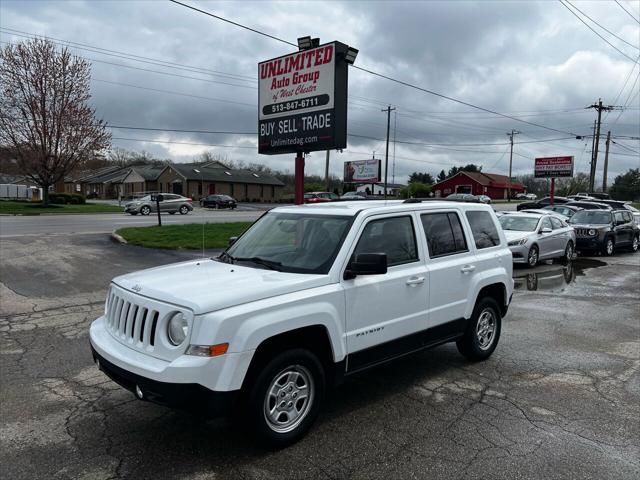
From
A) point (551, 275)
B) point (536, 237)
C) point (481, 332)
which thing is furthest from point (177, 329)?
point (536, 237)

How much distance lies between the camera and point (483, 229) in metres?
5.88

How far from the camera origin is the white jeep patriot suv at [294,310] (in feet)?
11.0

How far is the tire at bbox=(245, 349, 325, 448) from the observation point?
11.5 ft

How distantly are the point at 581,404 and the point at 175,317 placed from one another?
377 centimetres

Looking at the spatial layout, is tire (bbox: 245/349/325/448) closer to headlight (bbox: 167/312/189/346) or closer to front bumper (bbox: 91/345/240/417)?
front bumper (bbox: 91/345/240/417)

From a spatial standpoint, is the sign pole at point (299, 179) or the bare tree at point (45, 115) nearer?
the sign pole at point (299, 179)

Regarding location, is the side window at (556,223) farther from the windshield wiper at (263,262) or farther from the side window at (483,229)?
the windshield wiper at (263,262)

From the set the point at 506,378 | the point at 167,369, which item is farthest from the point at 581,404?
the point at 167,369

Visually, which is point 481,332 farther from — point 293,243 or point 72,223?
point 72,223

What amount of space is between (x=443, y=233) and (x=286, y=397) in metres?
2.48

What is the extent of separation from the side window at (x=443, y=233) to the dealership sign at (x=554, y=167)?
140 ft

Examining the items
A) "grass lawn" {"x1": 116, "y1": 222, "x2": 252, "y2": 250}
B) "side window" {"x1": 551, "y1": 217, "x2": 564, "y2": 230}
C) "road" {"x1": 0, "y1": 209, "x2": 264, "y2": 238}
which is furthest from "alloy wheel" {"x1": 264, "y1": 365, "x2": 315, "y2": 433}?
"road" {"x1": 0, "y1": 209, "x2": 264, "y2": 238}

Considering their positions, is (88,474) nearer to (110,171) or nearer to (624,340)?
(624,340)

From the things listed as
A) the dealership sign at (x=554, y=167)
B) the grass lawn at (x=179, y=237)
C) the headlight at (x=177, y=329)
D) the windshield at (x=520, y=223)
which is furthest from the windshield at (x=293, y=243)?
the dealership sign at (x=554, y=167)
